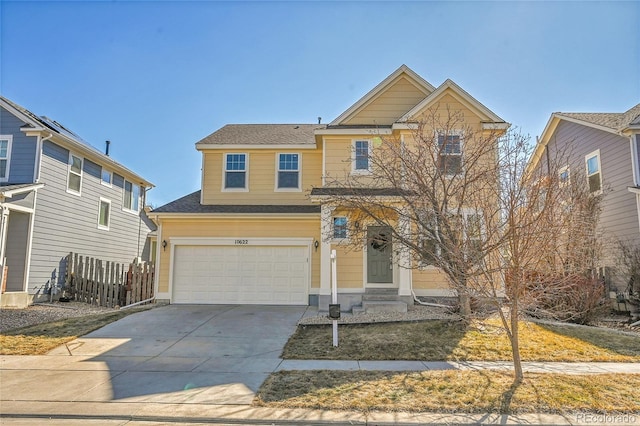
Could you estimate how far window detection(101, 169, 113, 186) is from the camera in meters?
17.9

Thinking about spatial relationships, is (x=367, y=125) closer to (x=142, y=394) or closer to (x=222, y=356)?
(x=222, y=356)

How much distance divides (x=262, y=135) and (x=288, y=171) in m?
2.28

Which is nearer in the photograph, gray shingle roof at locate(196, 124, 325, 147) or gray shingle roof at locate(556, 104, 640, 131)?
gray shingle roof at locate(556, 104, 640, 131)

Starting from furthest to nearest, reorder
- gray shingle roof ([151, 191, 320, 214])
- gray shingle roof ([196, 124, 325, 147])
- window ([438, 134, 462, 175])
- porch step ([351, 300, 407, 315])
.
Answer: gray shingle roof ([196, 124, 325, 147]) < gray shingle roof ([151, 191, 320, 214]) < porch step ([351, 300, 407, 315]) < window ([438, 134, 462, 175])

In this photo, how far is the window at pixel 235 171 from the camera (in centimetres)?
1538

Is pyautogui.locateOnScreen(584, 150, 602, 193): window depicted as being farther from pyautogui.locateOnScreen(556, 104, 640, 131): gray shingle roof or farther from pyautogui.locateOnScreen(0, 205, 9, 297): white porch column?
pyautogui.locateOnScreen(0, 205, 9, 297): white porch column

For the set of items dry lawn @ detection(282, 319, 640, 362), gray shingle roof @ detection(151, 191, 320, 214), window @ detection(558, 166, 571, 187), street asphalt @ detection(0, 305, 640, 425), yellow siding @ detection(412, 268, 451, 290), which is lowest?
street asphalt @ detection(0, 305, 640, 425)

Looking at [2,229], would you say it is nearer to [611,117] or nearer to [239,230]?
[239,230]

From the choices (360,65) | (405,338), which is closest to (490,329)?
(405,338)

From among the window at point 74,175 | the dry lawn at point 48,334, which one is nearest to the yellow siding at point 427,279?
the dry lawn at point 48,334

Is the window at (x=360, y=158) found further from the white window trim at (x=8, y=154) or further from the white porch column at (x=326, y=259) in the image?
the white window trim at (x=8, y=154)

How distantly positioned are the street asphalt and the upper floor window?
582 centimetres

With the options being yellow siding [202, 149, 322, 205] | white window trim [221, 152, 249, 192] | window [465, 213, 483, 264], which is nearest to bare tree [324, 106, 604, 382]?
window [465, 213, 483, 264]

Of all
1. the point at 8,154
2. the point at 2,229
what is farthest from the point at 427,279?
the point at 8,154
